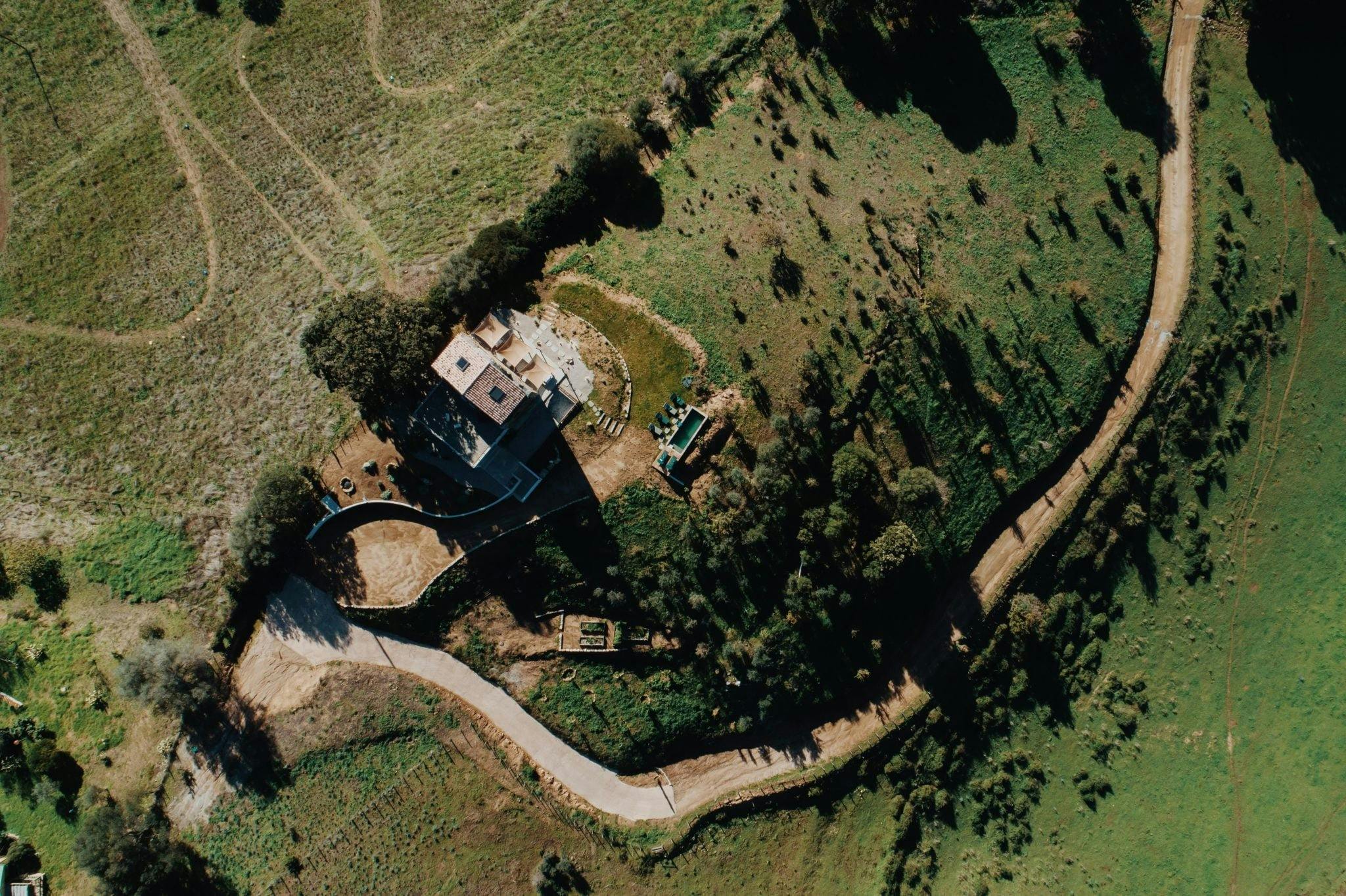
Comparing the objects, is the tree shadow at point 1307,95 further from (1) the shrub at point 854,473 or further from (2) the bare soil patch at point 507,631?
(2) the bare soil patch at point 507,631

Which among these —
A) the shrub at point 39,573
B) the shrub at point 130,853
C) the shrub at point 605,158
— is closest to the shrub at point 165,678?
the shrub at point 130,853

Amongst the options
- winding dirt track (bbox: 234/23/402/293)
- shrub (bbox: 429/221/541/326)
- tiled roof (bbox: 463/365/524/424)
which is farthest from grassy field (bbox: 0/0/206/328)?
tiled roof (bbox: 463/365/524/424)

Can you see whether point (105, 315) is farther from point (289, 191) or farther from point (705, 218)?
point (705, 218)

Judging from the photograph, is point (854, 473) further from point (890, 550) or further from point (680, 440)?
point (680, 440)

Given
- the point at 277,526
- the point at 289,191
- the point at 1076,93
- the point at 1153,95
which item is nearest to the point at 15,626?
the point at 277,526

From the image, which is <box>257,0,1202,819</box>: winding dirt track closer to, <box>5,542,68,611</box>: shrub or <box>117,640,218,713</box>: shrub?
<box>117,640,218,713</box>: shrub

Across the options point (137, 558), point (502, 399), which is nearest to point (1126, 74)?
point (502, 399)
